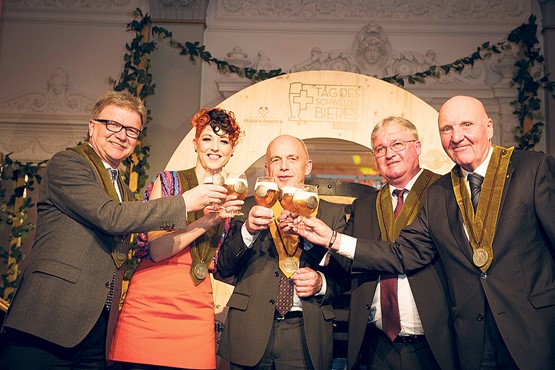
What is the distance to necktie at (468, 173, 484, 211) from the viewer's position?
7.56 ft

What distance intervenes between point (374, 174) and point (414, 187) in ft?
10.2

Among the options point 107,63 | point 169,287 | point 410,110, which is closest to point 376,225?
point 169,287

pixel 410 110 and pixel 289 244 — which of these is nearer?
pixel 289 244

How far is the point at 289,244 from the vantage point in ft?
8.16

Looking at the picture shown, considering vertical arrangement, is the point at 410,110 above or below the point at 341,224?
above

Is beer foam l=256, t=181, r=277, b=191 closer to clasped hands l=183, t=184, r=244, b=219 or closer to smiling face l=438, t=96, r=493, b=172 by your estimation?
clasped hands l=183, t=184, r=244, b=219

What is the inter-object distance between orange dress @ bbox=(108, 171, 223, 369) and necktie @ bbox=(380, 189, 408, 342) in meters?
0.75

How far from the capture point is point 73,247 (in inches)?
86.6

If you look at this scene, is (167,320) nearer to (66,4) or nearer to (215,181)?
(215,181)

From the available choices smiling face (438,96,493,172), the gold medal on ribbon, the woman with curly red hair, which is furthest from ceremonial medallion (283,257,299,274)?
smiling face (438,96,493,172)

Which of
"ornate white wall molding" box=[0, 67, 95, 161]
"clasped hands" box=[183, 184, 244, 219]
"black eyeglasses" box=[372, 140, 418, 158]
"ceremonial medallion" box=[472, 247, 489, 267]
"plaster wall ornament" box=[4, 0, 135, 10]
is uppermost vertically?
"plaster wall ornament" box=[4, 0, 135, 10]

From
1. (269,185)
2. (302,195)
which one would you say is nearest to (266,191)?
(269,185)

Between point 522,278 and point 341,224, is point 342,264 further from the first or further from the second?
point 522,278

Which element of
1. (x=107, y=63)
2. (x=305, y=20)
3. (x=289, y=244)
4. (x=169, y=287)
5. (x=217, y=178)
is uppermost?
(x=305, y=20)
